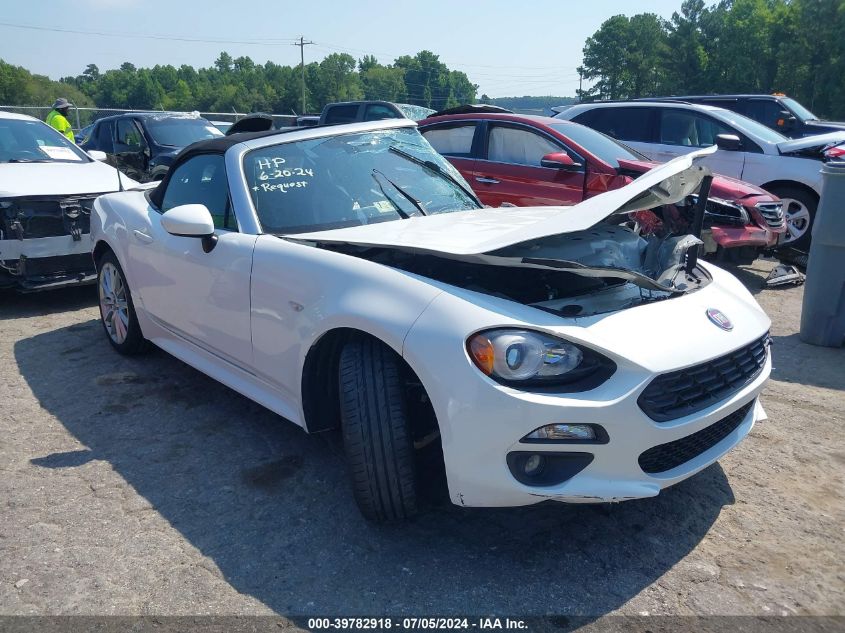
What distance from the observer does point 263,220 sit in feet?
11.4

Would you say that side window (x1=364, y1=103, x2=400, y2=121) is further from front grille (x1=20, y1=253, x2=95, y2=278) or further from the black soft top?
the black soft top

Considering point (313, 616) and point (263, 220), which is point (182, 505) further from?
point (263, 220)

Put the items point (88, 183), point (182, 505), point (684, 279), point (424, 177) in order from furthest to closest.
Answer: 1. point (88, 183)
2. point (424, 177)
3. point (684, 279)
4. point (182, 505)

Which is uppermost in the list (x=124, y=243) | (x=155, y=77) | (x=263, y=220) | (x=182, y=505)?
(x=155, y=77)

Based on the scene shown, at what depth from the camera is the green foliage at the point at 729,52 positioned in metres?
53.2

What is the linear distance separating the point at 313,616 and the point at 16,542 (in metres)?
1.34

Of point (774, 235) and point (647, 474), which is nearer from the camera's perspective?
point (647, 474)

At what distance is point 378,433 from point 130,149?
10236 millimetres

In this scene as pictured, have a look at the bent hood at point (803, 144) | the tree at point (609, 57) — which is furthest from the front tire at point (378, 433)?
the tree at point (609, 57)

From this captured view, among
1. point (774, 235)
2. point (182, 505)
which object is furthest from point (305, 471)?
point (774, 235)

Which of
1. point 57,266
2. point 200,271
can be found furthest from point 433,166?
point 57,266

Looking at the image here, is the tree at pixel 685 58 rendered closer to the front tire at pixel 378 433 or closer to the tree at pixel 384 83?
the tree at pixel 384 83

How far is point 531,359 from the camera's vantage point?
2395mm

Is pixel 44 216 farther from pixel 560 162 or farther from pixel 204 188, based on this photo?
pixel 560 162
